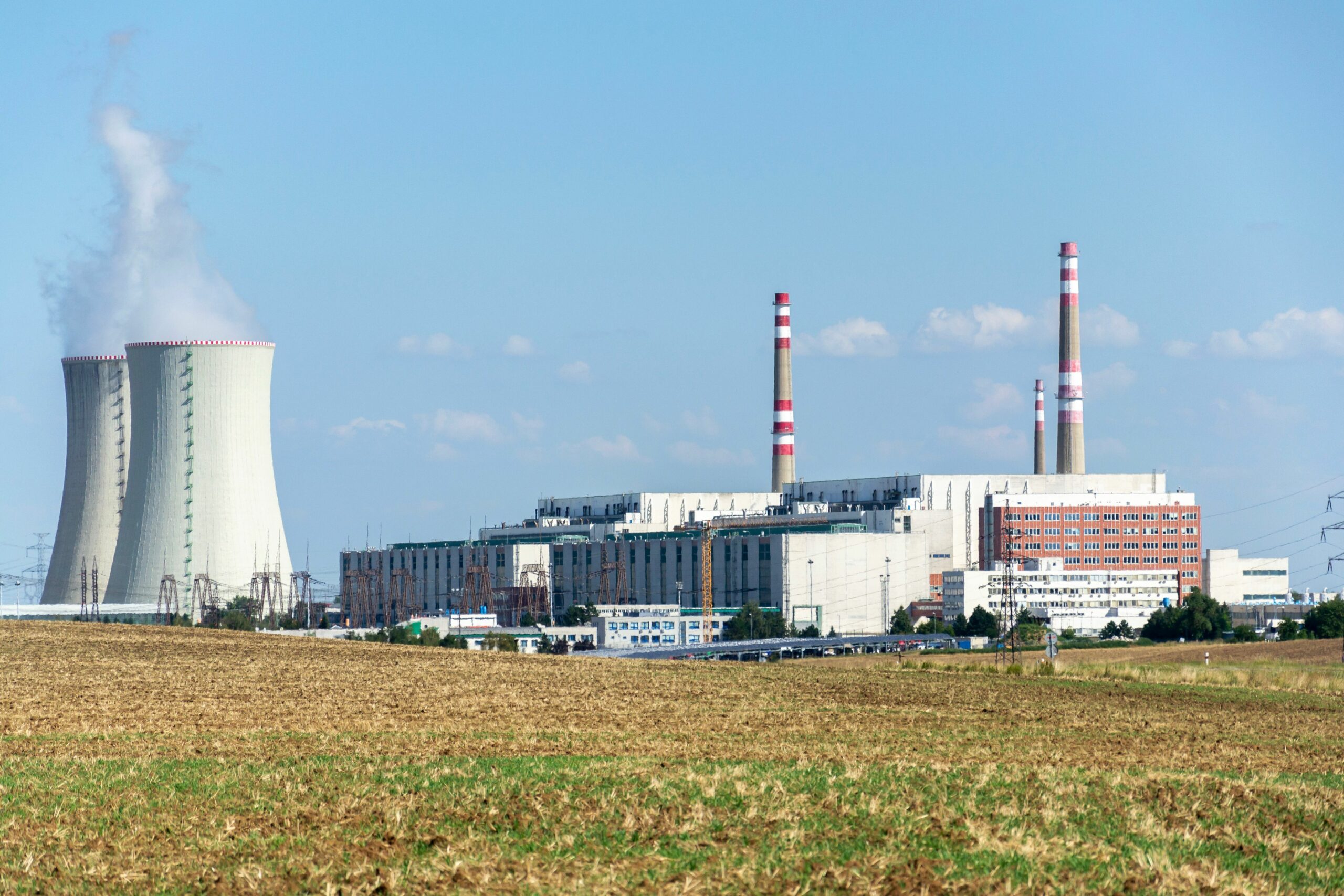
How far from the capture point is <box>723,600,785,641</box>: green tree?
93438 millimetres

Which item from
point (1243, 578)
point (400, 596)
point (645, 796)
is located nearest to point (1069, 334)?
point (1243, 578)

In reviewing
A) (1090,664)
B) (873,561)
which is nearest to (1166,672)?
(1090,664)

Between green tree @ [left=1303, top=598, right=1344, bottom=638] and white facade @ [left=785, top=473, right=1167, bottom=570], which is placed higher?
white facade @ [left=785, top=473, right=1167, bottom=570]

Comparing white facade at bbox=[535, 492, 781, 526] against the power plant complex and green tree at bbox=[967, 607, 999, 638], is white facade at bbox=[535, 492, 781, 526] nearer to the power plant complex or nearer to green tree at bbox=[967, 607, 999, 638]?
the power plant complex

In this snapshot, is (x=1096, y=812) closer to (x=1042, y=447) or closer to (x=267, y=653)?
(x=267, y=653)

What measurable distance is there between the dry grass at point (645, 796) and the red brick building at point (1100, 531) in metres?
82.5

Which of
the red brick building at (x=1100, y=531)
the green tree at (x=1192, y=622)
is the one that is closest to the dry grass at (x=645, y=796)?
the green tree at (x=1192, y=622)

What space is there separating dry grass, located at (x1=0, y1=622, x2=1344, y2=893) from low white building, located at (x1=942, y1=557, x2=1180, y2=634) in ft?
248

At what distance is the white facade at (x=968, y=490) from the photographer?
109375 millimetres

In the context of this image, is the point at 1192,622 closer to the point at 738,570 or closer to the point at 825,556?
the point at 825,556

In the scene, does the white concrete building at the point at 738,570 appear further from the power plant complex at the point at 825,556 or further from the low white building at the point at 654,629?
the low white building at the point at 654,629

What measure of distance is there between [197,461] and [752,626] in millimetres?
45148

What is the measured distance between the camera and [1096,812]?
11.8 meters

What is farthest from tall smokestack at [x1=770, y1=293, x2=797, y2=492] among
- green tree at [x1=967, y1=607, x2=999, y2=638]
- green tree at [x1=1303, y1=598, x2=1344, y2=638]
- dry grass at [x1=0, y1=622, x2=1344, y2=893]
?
dry grass at [x1=0, y1=622, x2=1344, y2=893]
